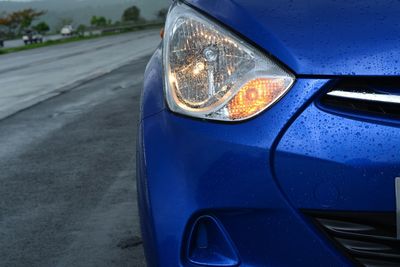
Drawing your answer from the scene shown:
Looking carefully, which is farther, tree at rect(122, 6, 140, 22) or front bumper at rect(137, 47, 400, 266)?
tree at rect(122, 6, 140, 22)

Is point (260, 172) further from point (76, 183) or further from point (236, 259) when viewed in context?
point (76, 183)

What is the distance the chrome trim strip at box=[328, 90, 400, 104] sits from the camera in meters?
1.53

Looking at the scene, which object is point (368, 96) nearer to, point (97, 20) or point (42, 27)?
point (97, 20)

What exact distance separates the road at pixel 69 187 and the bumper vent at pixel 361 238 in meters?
1.58

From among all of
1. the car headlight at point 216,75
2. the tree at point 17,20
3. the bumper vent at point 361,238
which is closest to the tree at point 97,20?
the tree at point 17,20

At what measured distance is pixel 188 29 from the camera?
1.84m

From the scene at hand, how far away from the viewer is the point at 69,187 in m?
4.27

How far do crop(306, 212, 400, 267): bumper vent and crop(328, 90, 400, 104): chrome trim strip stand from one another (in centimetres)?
29

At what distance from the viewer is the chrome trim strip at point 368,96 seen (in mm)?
1526

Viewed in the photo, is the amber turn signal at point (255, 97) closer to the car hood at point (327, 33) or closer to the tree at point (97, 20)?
the car hood at point (327, 33)

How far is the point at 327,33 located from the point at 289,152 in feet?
1.10

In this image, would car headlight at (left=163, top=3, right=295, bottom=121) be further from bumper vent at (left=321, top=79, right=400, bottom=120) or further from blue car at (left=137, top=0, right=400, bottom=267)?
bumper vent at (left=321, top=79, right=400, bottom=120)

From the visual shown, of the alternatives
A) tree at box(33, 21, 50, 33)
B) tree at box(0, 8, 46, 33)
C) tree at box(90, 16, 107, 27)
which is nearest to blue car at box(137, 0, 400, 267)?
tree at box(90, 16, 107, 27)

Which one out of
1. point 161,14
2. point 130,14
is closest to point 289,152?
point 161,14
